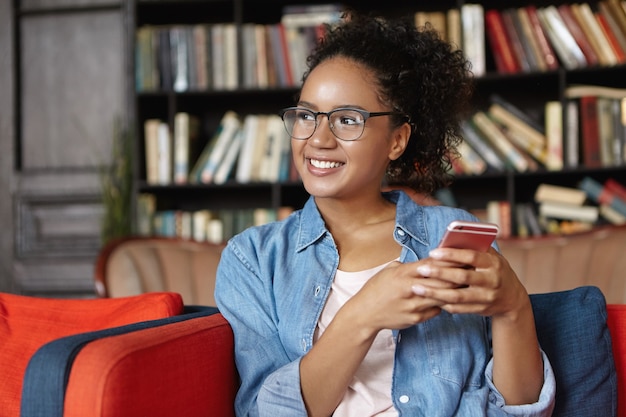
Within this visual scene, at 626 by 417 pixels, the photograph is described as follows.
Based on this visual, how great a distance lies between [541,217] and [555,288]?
933mm

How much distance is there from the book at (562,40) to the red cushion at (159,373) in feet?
7.24

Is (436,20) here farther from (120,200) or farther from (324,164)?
(324,164)

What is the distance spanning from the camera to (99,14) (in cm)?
362

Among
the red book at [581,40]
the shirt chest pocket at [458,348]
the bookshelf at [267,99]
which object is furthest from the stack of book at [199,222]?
the shirt chest pocket at [458,348]

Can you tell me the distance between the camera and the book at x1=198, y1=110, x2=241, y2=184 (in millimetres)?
3213

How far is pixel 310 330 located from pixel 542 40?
7.15 feet

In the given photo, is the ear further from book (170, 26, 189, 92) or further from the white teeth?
book (170, 26, 189, 92)

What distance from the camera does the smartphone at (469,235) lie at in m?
1.01

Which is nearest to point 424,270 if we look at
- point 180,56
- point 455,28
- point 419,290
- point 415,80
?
point 419,290

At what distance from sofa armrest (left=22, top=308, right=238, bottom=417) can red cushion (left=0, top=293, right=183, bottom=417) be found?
131mm

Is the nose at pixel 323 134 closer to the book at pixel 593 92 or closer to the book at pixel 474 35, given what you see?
the book at pixel 474 35

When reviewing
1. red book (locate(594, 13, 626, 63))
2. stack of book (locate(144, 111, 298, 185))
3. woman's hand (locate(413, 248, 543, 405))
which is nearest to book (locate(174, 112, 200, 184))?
stack of book (locate(144, 111, 298, 185))

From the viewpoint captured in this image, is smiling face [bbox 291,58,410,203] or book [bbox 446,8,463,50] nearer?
smiling face [bbox 291,58,410,203]

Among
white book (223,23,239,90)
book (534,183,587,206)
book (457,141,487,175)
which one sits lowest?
book (534,183,587,206)
